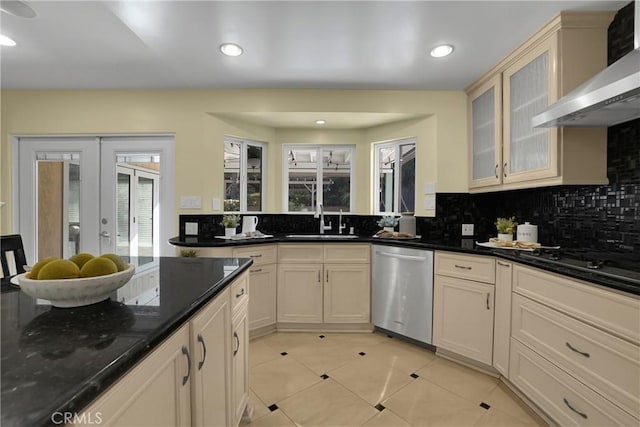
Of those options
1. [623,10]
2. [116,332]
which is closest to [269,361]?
[116,332]

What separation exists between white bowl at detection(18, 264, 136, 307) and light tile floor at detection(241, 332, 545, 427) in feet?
3.80

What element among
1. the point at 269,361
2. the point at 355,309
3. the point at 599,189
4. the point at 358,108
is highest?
the point at 358,108

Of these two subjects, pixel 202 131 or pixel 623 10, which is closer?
pixel 623 10

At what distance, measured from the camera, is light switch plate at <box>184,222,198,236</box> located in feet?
9.09

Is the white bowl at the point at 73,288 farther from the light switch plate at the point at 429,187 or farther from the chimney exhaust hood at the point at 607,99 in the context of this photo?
the light switch plate at the point at 429,187

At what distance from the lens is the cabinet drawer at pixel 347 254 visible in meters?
2.63

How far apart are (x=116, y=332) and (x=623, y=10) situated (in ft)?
9.48

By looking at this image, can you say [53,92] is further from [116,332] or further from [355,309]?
[355,309]

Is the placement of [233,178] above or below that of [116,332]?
above

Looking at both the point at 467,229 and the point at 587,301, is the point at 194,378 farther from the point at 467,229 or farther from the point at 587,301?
the point at 467,229

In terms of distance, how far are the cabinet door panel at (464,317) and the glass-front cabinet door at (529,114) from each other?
35.0 inches

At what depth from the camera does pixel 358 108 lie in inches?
109

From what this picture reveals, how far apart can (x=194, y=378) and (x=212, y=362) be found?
155 mm

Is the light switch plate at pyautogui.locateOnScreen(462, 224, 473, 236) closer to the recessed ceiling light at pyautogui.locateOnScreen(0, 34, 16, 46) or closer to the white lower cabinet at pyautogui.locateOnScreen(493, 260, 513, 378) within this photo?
the white lower cabinet at pyautogui.locateOnScreen(493, 260, 513, 378)
